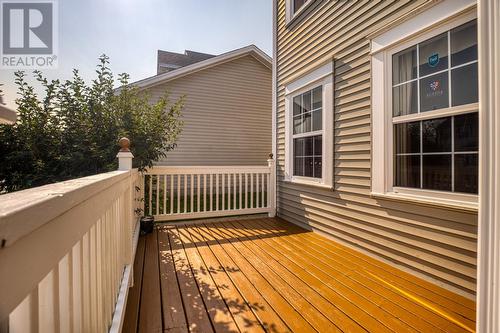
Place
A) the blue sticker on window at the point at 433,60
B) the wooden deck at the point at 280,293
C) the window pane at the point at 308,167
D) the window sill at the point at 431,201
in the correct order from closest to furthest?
1. the wooden deck at the point at 280,293
2. the window sill at the point at 431,201
3. the blue sticker on window at the point at 433,60
4. the window pane at the point at 308,167

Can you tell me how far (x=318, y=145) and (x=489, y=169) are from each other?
106 inches

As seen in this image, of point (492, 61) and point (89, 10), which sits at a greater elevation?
point (89, 10)

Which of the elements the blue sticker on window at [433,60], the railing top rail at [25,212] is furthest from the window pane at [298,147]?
the railing top rail at [25,212]

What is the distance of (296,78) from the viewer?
14.0 feet

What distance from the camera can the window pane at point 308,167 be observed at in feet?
13.2

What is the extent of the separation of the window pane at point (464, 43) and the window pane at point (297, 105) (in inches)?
91.5

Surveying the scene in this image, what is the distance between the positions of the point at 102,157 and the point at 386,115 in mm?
3476

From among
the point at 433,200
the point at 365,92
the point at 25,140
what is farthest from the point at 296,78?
the point at 25,140

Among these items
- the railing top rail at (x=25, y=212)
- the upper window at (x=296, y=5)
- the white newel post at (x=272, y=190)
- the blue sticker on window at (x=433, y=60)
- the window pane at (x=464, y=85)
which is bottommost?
the white newel post at (x=272, y=190)

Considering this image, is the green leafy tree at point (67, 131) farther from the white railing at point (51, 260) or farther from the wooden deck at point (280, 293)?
the white railing at point (51, 260)

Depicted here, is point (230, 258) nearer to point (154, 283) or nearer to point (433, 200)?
point (154, 283)

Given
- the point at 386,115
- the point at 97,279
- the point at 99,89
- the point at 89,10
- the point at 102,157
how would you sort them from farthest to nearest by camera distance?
1. the point at 89,10
2. the point at 99,89
3. the point at 102,157
4. the point at 386,115
5. the point at 97,279

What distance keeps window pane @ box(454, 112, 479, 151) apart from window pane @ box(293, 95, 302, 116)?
8.01 feet

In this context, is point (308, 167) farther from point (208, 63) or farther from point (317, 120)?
point (208, 63)
